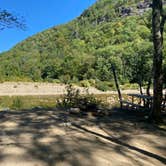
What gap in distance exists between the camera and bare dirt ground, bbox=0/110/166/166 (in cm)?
412

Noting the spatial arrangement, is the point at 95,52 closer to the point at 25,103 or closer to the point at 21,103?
the point at 25,103

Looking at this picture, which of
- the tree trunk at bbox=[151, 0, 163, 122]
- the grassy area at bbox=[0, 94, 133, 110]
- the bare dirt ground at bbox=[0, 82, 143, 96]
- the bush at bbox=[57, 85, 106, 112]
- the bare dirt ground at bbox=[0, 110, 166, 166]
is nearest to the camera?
the bare dirt ground at bbox=[0, 110, 166, 166]

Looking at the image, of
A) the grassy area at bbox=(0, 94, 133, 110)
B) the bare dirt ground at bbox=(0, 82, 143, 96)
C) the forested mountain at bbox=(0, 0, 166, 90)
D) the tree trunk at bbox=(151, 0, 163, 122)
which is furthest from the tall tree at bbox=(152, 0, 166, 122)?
the bare dirt ground at bbox=(0, 82, 143, 96)

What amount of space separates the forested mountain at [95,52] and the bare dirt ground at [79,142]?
3923 millimetres

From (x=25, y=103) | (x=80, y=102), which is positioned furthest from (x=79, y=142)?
(x=25, y=103)

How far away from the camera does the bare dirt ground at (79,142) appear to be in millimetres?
4117

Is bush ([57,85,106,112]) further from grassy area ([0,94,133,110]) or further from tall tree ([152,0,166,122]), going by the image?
tall tree ([152,0,166,122])

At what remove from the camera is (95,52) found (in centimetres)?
6394

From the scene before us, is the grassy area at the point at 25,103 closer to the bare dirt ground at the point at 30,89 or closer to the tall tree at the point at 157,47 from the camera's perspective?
the tall tree at the point at 157,47

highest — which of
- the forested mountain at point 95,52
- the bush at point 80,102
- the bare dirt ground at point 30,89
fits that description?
the forested mountain at point 95,52

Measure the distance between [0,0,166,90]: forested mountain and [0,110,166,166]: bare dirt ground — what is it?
154 inches

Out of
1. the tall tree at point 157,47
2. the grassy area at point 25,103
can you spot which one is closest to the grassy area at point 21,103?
→ the grassy area at point 25,103

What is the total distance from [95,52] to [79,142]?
195ft

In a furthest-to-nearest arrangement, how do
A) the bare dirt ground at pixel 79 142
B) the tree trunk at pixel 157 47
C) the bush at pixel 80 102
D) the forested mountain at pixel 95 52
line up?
the forested mountain at pixel 95 52, the bush at pixel 80 102, the tree trunk at pixel 157 47, the bare dirt ground at pixel 79 142
